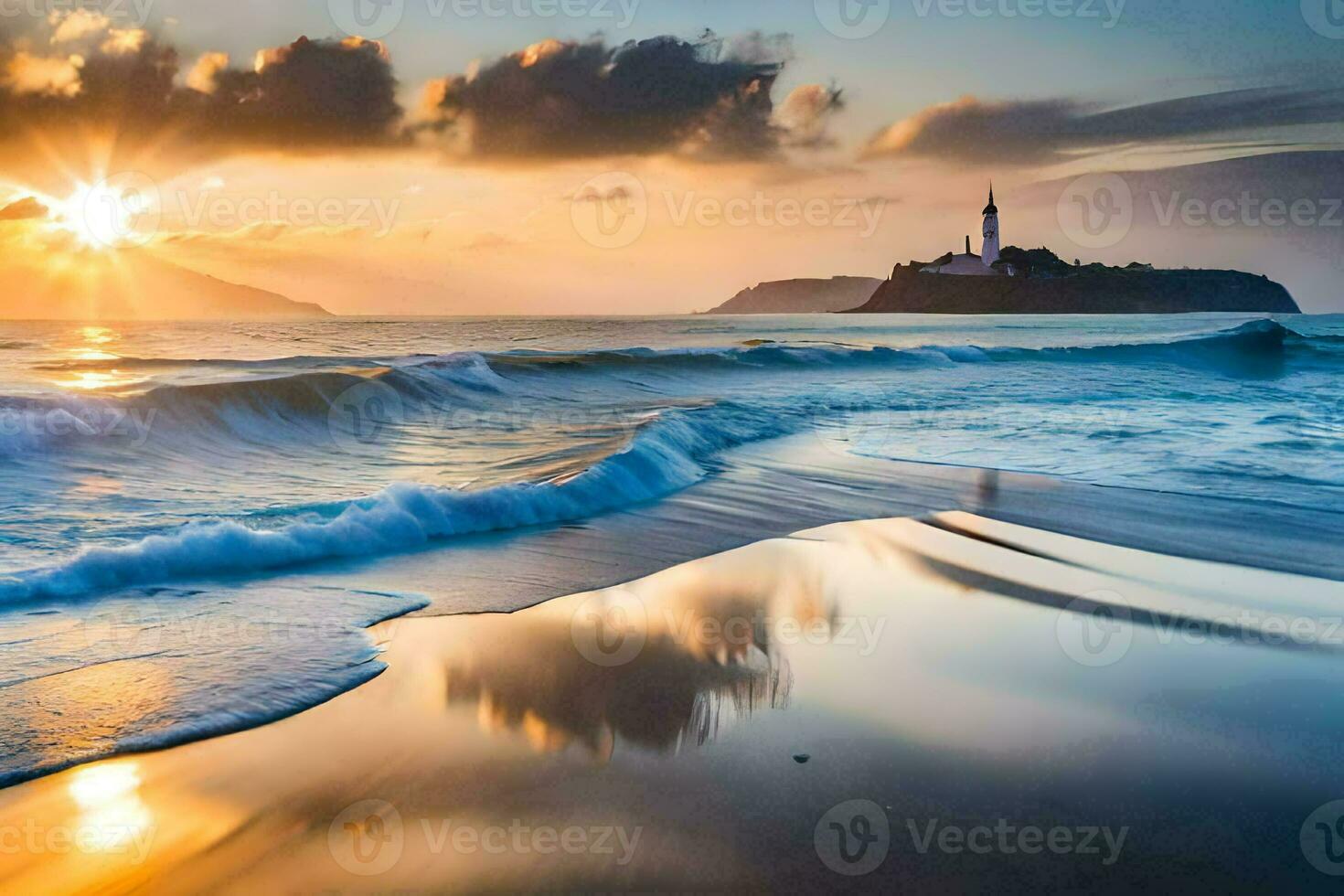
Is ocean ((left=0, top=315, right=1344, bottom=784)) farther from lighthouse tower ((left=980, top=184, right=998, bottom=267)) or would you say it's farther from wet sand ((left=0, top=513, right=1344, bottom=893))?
lighthouse tower ((left=980, top=184, right=998, bottom=267))

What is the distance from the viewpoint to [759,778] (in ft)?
10.0

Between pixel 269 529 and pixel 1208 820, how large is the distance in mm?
5561

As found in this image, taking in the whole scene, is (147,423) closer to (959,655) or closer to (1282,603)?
(959,655)
